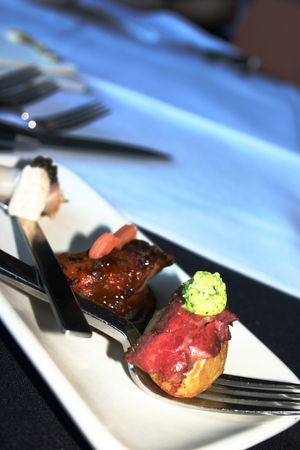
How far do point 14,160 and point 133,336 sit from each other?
44 cm

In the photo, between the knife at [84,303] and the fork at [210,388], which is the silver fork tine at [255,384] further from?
the knife at [84,303]

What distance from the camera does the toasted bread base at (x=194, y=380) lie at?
1.91 ft

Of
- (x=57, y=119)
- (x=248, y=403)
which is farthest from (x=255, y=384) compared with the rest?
(x=57, y=119)

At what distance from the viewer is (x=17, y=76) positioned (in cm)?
145

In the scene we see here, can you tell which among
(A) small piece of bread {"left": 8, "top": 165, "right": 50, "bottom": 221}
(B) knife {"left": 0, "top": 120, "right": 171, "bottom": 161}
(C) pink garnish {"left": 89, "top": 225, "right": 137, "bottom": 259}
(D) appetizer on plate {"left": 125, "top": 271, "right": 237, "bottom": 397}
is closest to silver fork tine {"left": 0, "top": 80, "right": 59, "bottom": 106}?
(B) knife {"left": 0, "top": 120, "right": 171, "bottom": 161}

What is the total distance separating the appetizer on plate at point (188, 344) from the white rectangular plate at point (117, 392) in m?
0.03

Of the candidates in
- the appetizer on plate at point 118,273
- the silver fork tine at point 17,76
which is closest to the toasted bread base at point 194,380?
the appetizer on plate at point 118,273

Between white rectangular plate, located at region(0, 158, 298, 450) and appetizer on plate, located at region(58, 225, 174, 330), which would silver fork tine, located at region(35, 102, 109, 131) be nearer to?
appetizer on plate, located at region(58, 225, 174, 330)

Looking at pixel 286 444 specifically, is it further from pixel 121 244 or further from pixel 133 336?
pixel 121 244

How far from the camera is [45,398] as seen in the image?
580 mm

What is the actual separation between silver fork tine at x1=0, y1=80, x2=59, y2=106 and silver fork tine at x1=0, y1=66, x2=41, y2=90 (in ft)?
0.08

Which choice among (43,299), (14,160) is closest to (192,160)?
(14,160)

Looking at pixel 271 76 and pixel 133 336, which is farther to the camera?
pixel 271 76

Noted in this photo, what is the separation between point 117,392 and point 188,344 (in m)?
0.09
